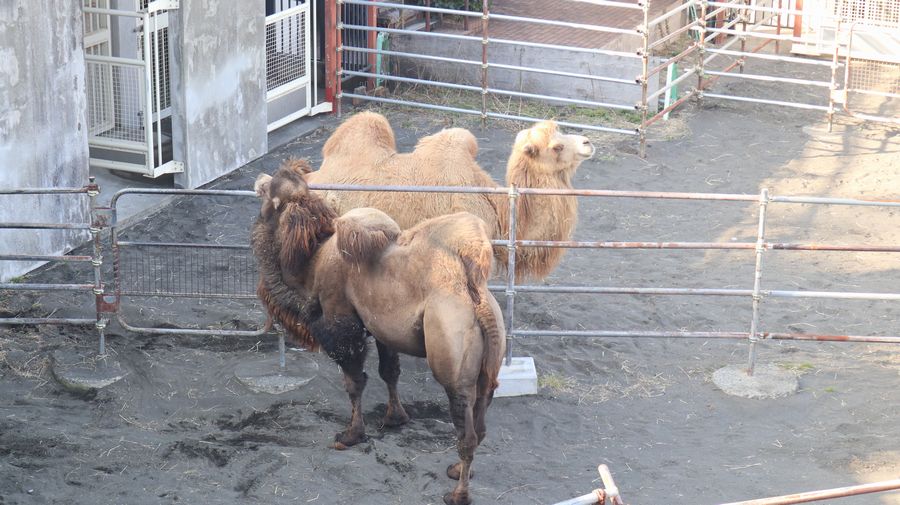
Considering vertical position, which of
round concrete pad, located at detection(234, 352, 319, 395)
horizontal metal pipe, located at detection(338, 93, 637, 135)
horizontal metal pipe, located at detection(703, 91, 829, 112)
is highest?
horizontal metal pipe, located at detection(703, 91, 829, 112)

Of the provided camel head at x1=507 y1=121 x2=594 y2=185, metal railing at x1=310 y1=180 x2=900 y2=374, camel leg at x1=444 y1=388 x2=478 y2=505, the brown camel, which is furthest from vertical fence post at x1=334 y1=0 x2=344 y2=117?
camel leg at x1=444 y1=388 x2=478 y2=505

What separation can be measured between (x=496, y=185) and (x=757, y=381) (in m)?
2.10

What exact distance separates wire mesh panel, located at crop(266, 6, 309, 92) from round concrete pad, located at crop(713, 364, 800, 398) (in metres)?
6.48

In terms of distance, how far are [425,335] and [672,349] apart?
2762 millimetres

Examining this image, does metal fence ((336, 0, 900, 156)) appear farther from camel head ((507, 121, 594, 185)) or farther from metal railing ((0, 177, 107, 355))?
metal railing ((0, 177, 107, 355))

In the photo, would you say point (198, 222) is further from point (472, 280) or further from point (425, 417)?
point (472, 280)

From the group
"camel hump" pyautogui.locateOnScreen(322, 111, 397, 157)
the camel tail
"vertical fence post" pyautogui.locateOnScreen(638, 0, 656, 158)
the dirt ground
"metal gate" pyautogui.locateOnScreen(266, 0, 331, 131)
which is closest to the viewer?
the camel tail

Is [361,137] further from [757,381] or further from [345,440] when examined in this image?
[757,381]

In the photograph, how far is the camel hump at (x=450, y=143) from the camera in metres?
7.86

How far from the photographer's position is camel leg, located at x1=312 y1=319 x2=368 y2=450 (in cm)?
640

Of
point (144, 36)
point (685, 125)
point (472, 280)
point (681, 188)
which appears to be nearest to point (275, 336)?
point (472, 280)

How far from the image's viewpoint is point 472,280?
5887 millimetres

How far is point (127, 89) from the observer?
1037cm

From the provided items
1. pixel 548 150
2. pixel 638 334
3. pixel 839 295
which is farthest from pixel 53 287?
pixel 839 295
